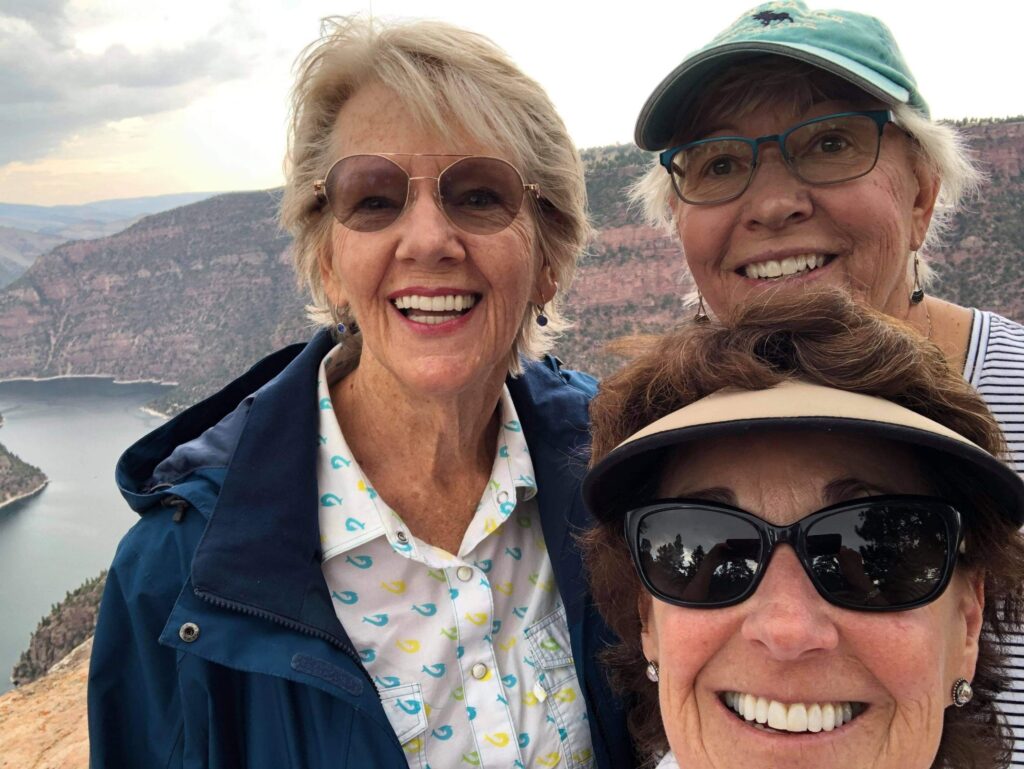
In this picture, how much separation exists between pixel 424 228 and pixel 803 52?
2.92 ft

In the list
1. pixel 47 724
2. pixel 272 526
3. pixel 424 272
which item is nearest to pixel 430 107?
pixel 424 272

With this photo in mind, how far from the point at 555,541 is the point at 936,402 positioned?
0.97m

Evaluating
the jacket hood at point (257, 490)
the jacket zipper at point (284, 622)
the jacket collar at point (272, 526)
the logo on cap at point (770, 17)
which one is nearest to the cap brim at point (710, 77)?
the logo on cap at point (770, 17)

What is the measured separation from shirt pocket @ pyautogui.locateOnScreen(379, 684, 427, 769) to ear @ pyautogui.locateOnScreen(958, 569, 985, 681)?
1.08 meters

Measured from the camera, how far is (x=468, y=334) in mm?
1809

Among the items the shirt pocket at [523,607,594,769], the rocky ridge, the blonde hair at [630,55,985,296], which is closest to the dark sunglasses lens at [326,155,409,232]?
the blonde hair at [630,55,985,296]

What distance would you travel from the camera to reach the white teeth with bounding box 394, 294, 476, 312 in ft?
5.83

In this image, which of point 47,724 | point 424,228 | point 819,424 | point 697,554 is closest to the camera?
point 819,424

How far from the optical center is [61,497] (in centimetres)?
5041

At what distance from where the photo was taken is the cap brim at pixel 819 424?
1076 millimetres

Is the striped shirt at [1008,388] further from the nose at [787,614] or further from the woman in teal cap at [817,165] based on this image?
the nose at [787,614]

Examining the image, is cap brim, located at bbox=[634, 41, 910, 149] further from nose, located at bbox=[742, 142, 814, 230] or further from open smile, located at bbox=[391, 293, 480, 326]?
open smile, located at bbox=[391, 293, 480, 326]

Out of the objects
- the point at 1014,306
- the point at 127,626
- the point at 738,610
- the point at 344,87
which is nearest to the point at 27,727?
the point at 127,626

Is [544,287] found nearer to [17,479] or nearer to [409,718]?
[409,718]
